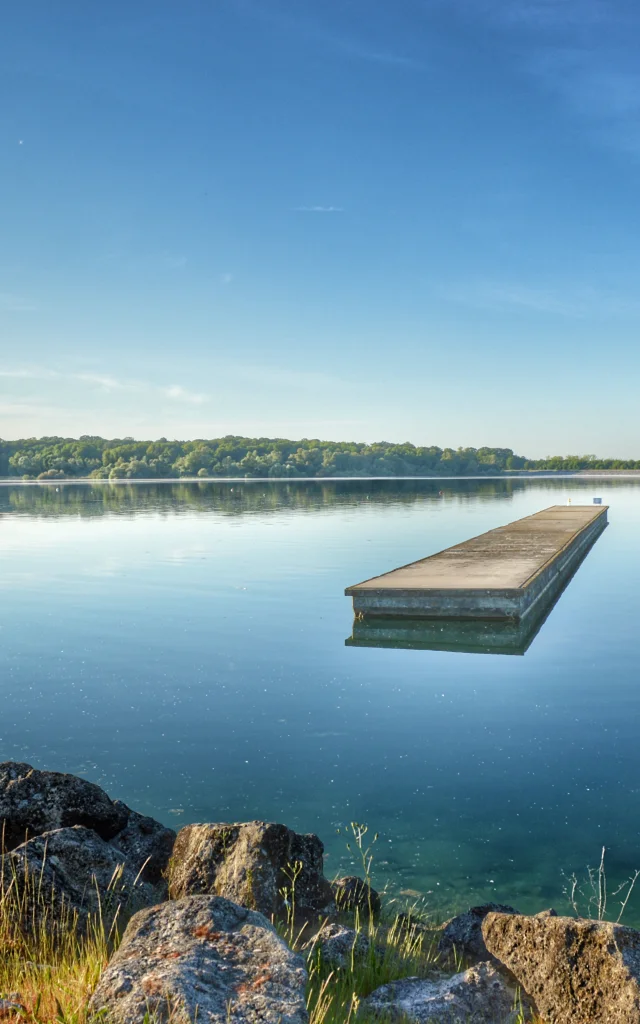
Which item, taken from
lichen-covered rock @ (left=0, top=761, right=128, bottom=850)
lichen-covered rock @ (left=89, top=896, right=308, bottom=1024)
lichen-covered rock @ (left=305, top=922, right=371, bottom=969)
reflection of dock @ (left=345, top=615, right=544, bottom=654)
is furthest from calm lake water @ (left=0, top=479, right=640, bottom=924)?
lichen-covered rock @ (left=89, top=896, right=308, bottom=1024)

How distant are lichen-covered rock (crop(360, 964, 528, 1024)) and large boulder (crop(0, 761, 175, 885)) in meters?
2.48

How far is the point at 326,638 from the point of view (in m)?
16.8

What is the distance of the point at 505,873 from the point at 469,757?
8.85ft

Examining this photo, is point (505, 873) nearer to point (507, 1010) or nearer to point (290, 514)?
point (507, 1010)

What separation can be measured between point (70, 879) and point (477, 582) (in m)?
14.4

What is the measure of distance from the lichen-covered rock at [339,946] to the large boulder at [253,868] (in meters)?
0.40

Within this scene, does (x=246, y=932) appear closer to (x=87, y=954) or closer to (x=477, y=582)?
(x=87, y=954)

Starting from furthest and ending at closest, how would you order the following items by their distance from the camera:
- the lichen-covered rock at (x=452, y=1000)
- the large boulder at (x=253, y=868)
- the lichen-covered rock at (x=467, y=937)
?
1. the large boulder at (x=253, y=868)
2. the lichen-covered rock at (x=467, y=937)
3. the lichen-covered rock at (x=452, y=1000)

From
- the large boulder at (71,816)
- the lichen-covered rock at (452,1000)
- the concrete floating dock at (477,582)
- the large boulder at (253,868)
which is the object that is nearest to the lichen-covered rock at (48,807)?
the large boulder at (71,816)

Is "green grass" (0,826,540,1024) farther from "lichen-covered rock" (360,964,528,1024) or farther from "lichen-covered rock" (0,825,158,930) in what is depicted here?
"lichen-covered rock" (360,964,528,1024)

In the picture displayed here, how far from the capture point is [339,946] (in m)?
5.02

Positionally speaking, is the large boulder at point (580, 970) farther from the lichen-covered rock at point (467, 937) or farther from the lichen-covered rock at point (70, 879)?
the lichen-covered rock at point (70, 879)

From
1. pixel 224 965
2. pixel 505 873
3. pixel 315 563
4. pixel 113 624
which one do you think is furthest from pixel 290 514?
pixel 224 965

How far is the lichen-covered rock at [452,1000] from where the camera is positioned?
4441 mm
